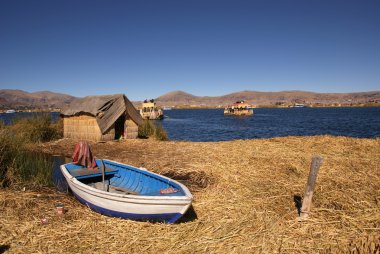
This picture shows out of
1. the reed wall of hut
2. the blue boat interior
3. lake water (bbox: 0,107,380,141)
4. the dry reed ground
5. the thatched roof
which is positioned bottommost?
lake water (bbox: 0,107,380,141)

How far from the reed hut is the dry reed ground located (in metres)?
9.29

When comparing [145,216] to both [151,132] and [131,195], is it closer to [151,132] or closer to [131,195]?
[131,195]

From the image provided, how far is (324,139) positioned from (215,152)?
7021 millimetres

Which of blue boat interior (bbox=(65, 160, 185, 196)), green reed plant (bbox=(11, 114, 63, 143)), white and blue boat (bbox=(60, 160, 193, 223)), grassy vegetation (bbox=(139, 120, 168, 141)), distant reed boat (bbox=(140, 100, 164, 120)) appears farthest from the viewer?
distant reed boat (bbox=(140, 100, 164, 120))

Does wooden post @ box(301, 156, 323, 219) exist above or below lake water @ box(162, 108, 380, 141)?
above

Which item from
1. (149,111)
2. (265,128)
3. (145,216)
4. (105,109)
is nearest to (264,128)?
(265,128)

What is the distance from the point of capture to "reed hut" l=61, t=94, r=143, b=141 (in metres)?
18.9

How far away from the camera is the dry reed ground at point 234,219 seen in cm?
531

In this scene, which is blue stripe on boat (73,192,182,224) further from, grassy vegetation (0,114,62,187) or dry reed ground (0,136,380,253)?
grassy vegetation (0,114,62,187)

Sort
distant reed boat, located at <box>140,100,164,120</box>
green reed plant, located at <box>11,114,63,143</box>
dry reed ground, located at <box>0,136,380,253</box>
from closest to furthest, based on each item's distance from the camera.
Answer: dry reed ground, located at <box>0,136,380,253</box> → green reed plant, located at <box>11,114,63,143</box> → distant reed boat, located at <box>140,100,164,120</box>

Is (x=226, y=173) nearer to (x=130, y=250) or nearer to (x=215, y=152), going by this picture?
(x=215, y=152)

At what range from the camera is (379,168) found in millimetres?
9977

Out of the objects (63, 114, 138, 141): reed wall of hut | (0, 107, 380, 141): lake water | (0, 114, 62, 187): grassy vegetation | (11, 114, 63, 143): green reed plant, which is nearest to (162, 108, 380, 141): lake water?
(0, 107, 380, 141): lake water

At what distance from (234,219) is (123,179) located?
3871mm
